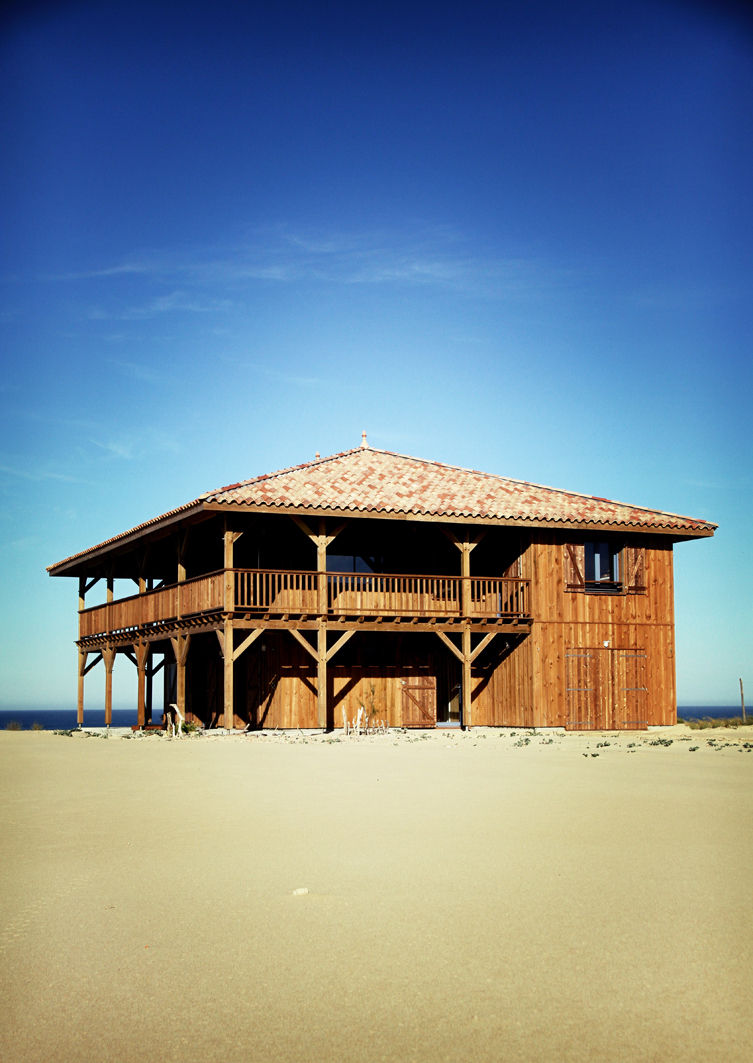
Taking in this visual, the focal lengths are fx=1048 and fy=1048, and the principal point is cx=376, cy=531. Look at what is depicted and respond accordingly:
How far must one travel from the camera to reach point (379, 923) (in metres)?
5.81

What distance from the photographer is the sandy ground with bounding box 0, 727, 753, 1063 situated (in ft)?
14.0

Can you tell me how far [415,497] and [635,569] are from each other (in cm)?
596

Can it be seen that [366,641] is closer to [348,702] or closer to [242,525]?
[348,702]

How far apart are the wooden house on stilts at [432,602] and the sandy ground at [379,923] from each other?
13.2 metres

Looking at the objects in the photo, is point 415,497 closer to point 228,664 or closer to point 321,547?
point 321,547

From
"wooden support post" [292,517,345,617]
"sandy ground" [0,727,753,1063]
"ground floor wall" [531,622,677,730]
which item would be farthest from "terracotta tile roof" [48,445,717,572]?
"sandy ground" [0,727,753,1063]

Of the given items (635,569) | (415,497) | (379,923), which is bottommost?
(379,923)

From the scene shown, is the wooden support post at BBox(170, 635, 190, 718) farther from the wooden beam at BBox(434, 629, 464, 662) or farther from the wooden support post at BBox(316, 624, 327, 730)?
the wooden beam at BBox(434, 629, 464, 662)

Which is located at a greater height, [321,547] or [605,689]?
[321,547]

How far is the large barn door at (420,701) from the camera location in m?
27.0

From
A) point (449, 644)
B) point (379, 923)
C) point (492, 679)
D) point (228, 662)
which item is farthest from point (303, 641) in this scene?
point (379, 923)

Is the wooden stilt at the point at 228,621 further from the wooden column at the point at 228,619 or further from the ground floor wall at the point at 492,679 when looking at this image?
the ground floor wall at the point at 492,679

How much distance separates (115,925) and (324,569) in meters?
18.6

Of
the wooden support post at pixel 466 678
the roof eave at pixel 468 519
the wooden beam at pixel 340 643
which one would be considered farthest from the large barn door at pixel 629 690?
the wooden beam at pixel 340 643
